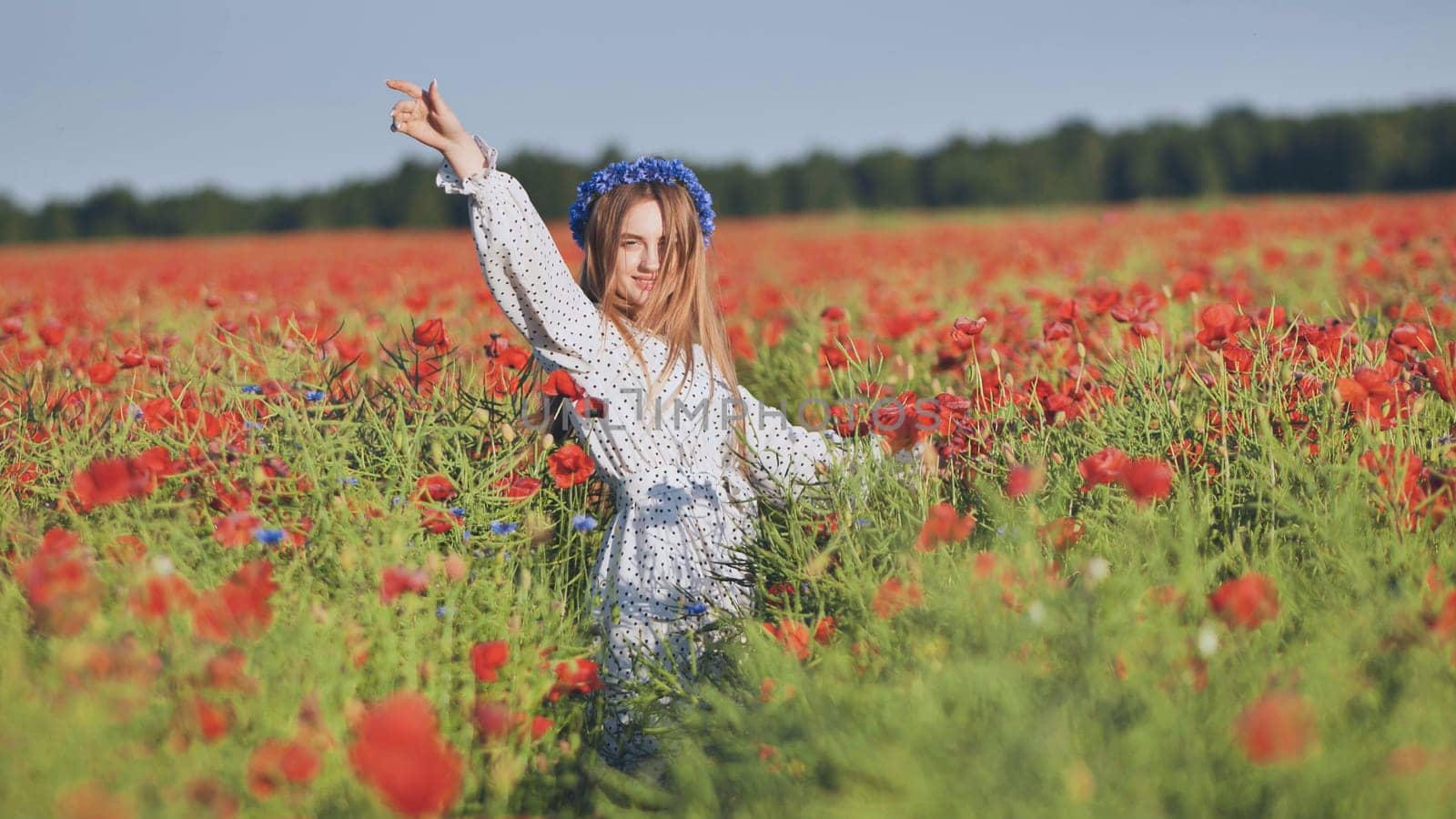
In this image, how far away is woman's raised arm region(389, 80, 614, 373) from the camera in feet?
7.18

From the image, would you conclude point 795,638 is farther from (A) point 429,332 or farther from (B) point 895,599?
(A) point 429,332

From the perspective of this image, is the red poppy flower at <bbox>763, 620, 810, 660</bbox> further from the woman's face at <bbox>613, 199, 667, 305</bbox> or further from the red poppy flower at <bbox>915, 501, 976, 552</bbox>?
the woman's face at <bbox>613, 199, 667, 305</bbox>

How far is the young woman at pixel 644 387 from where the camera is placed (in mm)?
2203

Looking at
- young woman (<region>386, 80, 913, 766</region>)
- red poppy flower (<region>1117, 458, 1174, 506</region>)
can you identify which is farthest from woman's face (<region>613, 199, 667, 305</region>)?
red poppy flower (<region>1117, 458, 1174, 506</region>)

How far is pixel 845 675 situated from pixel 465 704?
0.59 metres

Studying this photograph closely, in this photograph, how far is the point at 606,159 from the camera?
96.2 ft

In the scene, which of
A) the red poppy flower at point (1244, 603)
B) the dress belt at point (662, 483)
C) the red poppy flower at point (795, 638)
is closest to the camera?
the red poppy flower at point (1244, 603)

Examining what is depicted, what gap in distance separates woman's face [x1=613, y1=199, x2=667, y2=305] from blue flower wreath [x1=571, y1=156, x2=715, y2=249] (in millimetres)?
83

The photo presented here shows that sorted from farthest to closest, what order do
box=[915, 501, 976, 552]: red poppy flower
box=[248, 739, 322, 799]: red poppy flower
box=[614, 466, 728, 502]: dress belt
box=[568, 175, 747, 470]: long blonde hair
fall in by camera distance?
1. box=[568, 175, 747, 470]: long blonde hair
2. box=[614, 466, 728, 502]: dress belt
3. box=[915, 501, 976, 552]: red poppy flower
4. box=[248, 739, 322, 799]: red poppy flower

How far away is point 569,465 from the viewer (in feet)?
7.38

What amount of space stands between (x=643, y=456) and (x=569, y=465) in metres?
0.23

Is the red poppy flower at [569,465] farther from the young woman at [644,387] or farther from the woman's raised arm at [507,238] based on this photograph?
the woman's raised arm at [507,238]

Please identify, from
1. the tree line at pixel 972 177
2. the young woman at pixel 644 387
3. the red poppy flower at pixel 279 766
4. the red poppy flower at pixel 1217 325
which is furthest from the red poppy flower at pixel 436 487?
the tree line at pixel 972 177

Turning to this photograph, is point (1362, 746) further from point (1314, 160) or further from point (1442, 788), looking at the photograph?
point (1314, 160)
